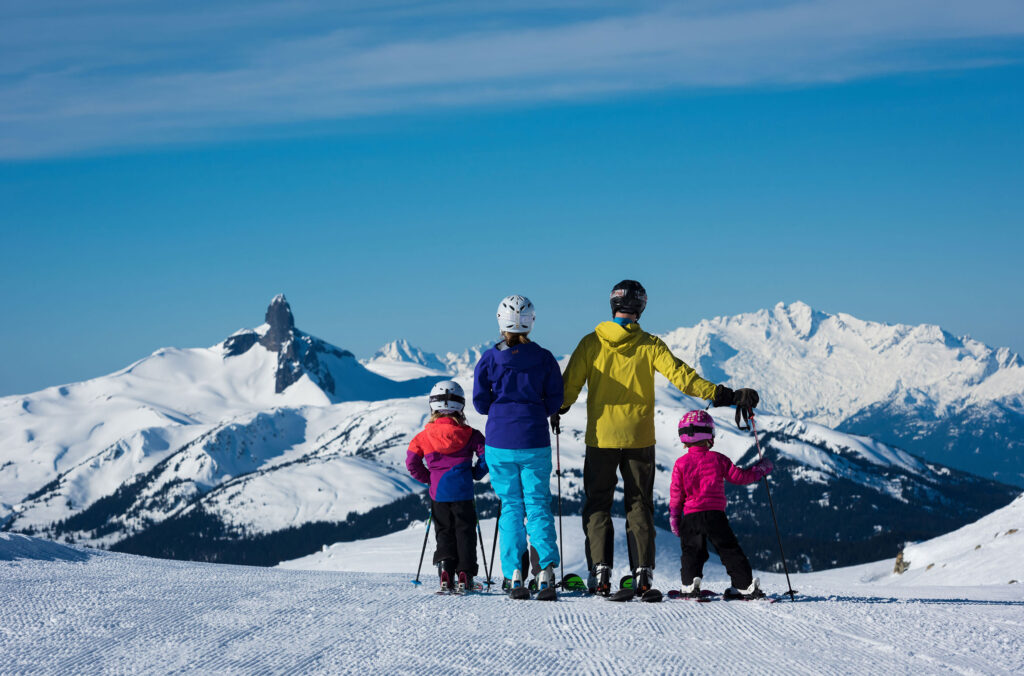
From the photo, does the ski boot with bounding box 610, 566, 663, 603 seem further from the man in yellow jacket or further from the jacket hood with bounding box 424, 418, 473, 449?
the jacket hood with bounding box 424, 418, 473, 449

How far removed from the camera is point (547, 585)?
1138cm

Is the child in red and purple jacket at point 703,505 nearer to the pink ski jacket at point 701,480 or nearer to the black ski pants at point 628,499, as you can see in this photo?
the pink ski jacket at point 701,480

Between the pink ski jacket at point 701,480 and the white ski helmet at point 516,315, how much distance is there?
249 centimetres

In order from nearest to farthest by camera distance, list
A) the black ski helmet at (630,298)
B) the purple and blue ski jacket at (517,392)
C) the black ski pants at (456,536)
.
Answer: the purple and blue ski jacket at (517,392) → the black ski helmet at (630,298) → the black ski pants at (456,536)

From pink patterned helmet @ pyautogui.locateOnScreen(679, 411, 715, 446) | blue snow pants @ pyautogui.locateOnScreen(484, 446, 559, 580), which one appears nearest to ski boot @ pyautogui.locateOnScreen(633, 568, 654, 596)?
blue snow pants @ pyautogui.locateOnScreen(484, 446, 559, 580)

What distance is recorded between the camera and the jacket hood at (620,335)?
38.2 ft

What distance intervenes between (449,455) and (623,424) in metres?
2.29

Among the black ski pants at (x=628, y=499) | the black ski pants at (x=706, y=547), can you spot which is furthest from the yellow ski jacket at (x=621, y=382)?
the black ski pants at (x=706, y=547)

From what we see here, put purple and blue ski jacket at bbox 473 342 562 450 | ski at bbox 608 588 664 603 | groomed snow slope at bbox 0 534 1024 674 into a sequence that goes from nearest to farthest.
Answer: groomed snow slope at bbox 0 534 1024 674 → ski at bbox 608 588 664 603 → purple and blue ski jacket at bbox 473 342 562 450

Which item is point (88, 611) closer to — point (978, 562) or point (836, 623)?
point (836, 623)

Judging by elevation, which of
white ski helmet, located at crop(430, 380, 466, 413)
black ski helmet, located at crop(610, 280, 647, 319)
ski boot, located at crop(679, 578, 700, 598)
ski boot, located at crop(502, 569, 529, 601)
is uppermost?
black ski helmet, located at crop(610, 280, 647, 319)

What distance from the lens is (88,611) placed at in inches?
390

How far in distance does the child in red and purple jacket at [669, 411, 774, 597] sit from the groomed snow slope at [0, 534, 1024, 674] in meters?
0.64

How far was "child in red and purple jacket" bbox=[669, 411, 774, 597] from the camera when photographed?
11.7m
